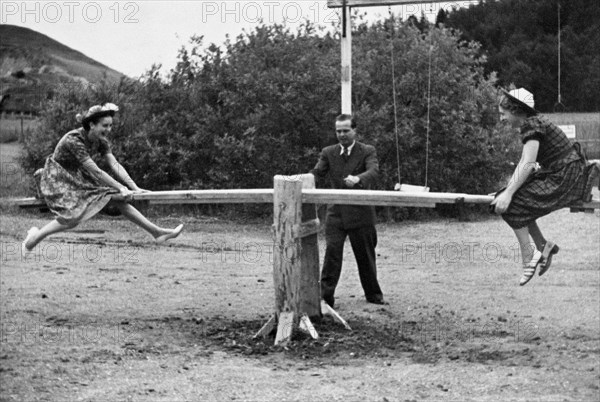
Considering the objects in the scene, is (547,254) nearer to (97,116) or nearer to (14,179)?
(97,116)

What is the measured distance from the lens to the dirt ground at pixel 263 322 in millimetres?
8570

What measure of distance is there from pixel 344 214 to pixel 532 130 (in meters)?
4.18

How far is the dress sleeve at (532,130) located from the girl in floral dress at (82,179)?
351 centimetres

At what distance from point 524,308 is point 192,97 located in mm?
10193

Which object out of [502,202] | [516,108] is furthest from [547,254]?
[516,108]

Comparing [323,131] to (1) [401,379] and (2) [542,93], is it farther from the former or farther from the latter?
(1) [401,379]

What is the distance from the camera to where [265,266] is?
50.3 ft

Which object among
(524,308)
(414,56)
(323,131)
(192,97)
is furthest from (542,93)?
(524,308)

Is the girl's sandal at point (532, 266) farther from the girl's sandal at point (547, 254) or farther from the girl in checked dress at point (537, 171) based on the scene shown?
the girl in checked dress at point (537, 171)

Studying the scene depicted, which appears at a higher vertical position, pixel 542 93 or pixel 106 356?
pixel 542 93

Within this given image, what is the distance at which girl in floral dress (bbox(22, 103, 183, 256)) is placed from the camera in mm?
9766

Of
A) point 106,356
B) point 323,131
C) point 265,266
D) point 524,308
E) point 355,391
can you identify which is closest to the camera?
point 355,391

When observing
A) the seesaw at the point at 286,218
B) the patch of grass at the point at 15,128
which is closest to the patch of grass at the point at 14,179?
the patch of grass at the point at 15,128

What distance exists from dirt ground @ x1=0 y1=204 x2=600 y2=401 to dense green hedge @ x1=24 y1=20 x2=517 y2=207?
10.3ft
